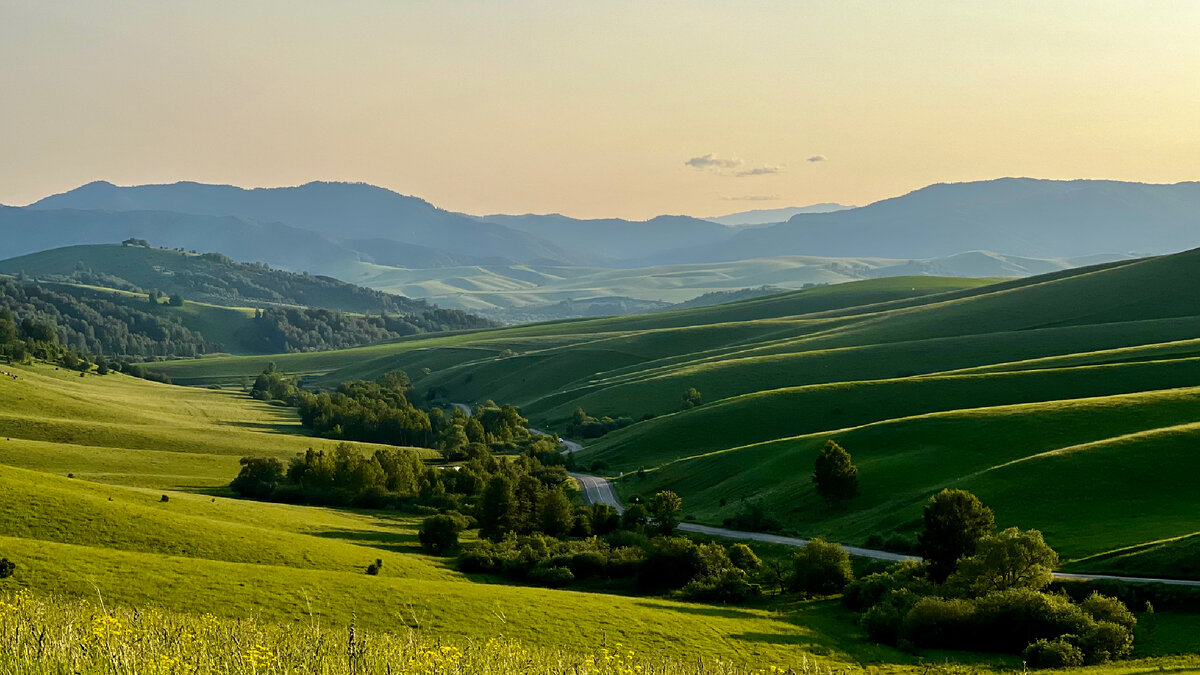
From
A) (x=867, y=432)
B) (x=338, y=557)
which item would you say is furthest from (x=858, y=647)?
(x=867, y=432)

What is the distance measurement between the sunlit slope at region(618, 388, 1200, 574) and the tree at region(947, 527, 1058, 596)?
8.46m

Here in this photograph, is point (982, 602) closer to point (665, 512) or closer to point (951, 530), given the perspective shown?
point (951, 530)

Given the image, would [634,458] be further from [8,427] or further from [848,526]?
[8,427]

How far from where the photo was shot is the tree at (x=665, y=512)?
98.4m

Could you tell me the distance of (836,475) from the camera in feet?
325

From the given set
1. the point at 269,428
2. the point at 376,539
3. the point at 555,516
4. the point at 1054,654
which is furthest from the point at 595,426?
the point at 1054,654

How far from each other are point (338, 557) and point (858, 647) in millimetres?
41186

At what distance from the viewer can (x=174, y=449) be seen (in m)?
147

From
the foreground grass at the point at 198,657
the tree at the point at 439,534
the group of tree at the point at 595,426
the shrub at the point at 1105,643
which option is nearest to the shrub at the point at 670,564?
the tree at the point at 439,534

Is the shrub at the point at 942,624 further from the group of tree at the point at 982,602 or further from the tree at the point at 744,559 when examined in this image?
the tree at the point at 744,559

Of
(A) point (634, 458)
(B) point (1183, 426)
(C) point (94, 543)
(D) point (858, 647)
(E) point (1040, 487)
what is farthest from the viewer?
(A) point (634, 458)

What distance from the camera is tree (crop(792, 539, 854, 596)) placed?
72625 mm

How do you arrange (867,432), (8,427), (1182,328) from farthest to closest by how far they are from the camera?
(1182,328)
(8,427)
(867,432)

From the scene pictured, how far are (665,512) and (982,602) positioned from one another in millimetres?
44832
